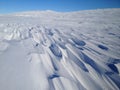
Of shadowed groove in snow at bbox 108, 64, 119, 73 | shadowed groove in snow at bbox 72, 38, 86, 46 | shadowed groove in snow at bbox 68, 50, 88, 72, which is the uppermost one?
shadowed groove in snow at bbox 108, 64, 119, 73

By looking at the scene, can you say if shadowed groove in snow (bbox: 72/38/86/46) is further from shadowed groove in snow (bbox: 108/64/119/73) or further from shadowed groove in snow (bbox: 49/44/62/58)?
shadowed groove in snow (bbox: 108/64/119/73)

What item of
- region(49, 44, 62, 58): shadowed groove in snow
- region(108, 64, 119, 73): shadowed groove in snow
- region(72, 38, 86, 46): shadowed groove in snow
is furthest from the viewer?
region(72, 38, 86, 46): shadowed groove in snow

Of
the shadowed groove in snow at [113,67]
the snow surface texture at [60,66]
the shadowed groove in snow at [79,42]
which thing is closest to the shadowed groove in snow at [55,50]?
the snow surface texture at [60,66]

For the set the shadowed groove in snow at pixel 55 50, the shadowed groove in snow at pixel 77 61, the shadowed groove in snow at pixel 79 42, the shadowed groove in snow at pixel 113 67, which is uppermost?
the shadowed groove in snow at pixel 113 67

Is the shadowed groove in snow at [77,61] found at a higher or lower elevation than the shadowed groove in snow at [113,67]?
lower

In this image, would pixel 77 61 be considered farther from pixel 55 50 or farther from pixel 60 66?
pixel 55 50

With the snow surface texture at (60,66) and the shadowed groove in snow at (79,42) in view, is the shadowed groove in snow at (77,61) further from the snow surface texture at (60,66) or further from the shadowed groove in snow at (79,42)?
the shadowed groove in snow at (79,42)

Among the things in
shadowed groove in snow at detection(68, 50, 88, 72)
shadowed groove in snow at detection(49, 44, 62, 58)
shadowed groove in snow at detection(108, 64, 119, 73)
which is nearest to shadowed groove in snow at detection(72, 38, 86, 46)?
shadowed groove in snow at detection(49, 44, 62, 58)

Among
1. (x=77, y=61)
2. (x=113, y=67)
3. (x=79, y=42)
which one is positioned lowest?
(x=79, y=42)

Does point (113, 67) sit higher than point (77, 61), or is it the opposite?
point (113, 67)

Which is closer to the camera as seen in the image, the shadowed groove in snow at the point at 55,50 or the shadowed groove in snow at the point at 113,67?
the shadowed groove in snow at the point at 113,67

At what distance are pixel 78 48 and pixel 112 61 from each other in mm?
2581

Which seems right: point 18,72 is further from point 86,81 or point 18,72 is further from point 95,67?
point 95,67

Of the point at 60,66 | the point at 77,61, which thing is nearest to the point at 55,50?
the point at 77,61
